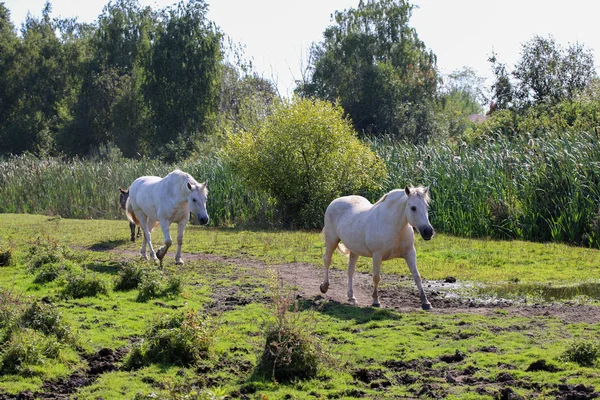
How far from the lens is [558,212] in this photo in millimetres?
17312

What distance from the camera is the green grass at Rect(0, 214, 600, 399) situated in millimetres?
6160

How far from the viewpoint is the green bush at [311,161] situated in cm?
2030

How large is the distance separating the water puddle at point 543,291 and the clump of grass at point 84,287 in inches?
216

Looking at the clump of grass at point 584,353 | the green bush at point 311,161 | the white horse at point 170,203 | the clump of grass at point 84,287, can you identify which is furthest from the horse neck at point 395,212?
the green bush at point 311,161

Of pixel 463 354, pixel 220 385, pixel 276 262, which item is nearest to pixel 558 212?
pixel 276 262

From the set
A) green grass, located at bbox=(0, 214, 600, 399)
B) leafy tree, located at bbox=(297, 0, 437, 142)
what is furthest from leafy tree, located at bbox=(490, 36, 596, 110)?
green grass, located at bbox=(0, 214, 600, 399)

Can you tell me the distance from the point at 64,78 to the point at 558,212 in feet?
146

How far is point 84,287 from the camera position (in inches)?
392

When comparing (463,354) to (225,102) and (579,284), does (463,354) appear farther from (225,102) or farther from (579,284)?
(225,102)

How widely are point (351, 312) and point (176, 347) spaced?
9.75 feet

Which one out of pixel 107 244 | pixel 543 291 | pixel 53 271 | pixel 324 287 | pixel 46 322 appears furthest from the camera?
pixel 107 244

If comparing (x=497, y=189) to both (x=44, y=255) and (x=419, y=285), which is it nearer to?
(x=419, y=285)

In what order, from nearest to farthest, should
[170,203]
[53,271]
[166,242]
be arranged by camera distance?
[53,271] < [166,242] < [170,203]

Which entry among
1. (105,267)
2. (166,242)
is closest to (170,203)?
(166,242)
